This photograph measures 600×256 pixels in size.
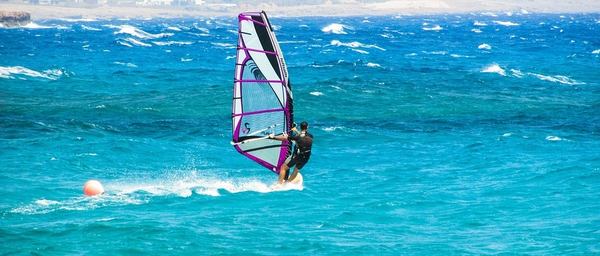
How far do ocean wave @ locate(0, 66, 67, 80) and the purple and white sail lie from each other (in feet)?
133

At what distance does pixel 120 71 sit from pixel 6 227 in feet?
154

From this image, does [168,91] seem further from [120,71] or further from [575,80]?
[575,80]

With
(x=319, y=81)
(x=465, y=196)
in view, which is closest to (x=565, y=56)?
(x=319, y=81)

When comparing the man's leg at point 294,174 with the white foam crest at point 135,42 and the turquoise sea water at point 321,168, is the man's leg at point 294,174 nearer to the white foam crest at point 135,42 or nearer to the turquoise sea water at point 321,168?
the turquoise sea water at point 321,168

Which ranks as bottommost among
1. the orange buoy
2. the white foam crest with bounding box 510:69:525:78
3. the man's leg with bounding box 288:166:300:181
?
the orange buoy

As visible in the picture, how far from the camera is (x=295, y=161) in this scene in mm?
23359

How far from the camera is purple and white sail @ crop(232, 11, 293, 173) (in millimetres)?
21688

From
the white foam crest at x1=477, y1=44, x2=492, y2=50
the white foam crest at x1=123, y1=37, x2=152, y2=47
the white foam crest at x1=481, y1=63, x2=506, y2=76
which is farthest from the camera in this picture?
the white foam crest at x1=123, y1=37, x2=152, y2=47

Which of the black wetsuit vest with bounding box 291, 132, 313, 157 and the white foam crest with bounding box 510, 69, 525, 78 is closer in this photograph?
the black wetsuit vest with bounding box 291, 132, 313, 157

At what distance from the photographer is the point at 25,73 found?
63.5 m

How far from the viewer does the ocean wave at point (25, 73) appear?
61.0 meters

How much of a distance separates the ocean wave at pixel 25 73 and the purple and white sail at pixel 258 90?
133 ft

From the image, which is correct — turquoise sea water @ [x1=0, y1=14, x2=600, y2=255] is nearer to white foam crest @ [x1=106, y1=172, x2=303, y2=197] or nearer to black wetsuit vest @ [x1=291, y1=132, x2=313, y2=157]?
white foam crest @ [x1=106, y1=172, x2=303, y2=197]

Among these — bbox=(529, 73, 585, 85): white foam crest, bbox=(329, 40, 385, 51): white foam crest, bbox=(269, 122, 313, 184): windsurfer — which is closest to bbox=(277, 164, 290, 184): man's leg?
bbox=(269, 122, 313, 184): windsurfer
